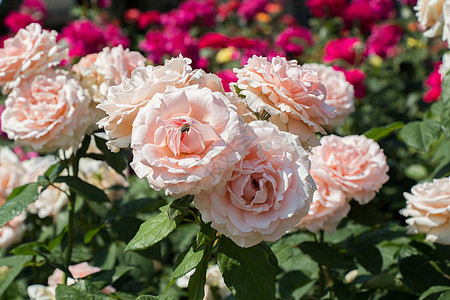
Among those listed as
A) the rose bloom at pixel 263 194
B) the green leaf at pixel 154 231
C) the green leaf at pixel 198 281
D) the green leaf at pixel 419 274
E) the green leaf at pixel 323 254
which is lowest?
the green leaf at pixel 419 274

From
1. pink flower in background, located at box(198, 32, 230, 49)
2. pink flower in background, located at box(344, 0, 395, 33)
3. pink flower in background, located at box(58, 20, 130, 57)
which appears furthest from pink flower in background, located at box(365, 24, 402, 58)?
pink flower in background, located at box(58, 20, 130, 57)

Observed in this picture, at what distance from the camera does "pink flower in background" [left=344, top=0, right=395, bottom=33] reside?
11.7ft

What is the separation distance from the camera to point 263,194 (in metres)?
0.87

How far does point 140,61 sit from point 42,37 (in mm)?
249

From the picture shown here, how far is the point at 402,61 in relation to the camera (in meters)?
4.05

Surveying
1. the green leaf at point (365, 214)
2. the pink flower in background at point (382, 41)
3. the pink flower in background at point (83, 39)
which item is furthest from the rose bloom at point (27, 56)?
the pink flower in background at point (382, 41)

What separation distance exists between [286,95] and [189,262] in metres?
0.32

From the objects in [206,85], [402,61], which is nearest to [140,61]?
[206,85]

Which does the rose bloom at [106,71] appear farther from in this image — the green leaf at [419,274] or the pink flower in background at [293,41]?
the pink flower in background at [293,41]

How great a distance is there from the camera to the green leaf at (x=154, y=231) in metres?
0.95

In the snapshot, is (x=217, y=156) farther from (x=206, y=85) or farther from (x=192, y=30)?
(x=192, y=30)

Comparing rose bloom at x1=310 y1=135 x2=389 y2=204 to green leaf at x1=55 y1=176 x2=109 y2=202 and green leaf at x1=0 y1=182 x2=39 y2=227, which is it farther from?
green leaf at x1=0 y1=182 x2=39 y2=227

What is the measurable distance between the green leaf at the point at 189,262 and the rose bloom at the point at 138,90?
218mm

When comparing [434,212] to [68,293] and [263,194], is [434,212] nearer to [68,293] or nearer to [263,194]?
[263,194]
